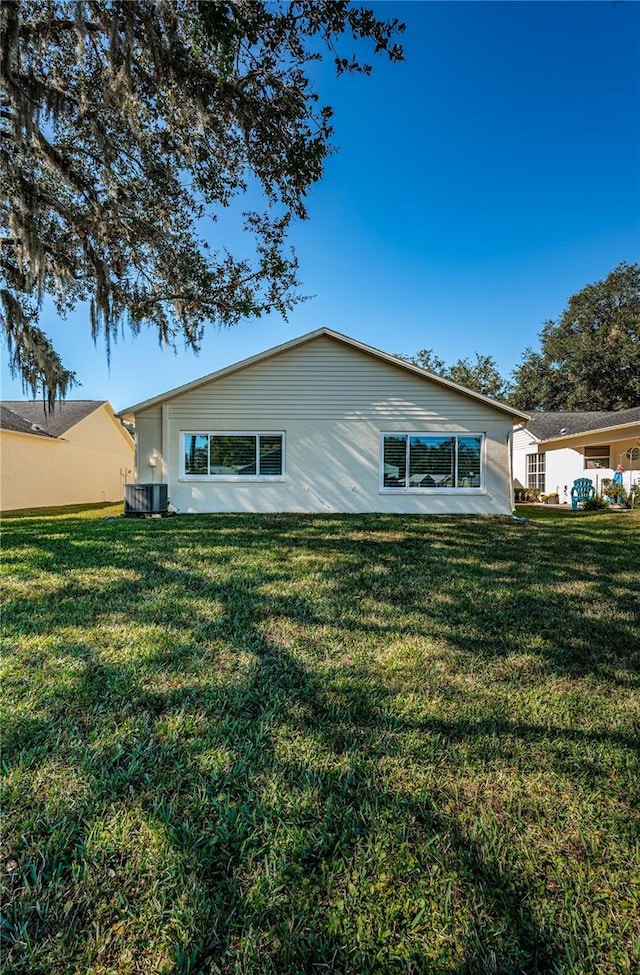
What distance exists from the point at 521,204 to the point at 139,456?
39.7 feet

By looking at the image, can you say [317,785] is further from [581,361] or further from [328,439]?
[581,361]

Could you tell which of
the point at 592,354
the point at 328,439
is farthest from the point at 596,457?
the point at 592,354

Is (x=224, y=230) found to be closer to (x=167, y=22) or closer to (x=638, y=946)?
(x=167, y=22)

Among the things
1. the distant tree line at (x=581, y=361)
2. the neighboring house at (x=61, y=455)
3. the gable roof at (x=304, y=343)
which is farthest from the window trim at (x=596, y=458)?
the neighboring house at (x=61, y=455)

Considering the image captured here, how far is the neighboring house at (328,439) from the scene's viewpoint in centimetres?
1112

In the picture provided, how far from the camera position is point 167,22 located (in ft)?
16.0

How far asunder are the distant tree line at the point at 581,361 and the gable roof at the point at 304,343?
23.0 meters

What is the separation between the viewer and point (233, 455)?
1120cm

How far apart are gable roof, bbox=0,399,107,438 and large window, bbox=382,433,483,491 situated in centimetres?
1250

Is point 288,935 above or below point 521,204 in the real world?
below

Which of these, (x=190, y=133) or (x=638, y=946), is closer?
(x=638, y=946)

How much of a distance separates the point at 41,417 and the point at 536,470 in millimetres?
24051

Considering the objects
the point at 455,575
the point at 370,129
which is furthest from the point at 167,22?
the point at 455,575

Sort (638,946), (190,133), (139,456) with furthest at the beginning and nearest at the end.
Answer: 1. (139,456)
2. (190,133)
3. (638,946)
